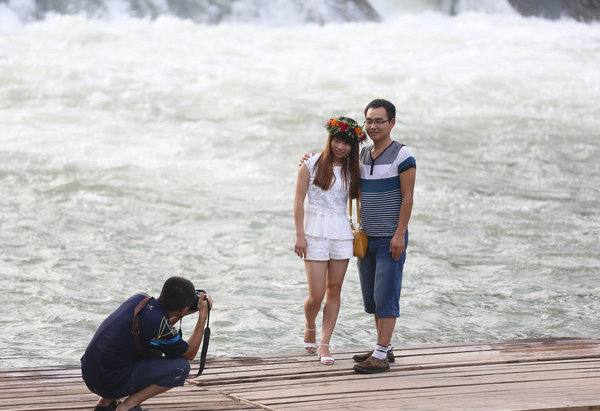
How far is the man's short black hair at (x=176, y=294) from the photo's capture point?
419cm

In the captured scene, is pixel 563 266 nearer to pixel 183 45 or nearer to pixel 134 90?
pixel 134 90

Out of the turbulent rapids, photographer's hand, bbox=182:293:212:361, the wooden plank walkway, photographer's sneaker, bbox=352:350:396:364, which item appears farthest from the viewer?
the turbulent rapids

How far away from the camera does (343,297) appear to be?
8.64 metres

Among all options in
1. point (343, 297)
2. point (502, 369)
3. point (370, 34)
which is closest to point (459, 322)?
point (343, 297)

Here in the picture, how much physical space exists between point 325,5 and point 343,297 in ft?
46.9

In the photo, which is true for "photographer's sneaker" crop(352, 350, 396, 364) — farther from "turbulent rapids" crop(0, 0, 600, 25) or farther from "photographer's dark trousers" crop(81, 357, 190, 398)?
"turbulent rapids" crop(0, 0, 600, 25)

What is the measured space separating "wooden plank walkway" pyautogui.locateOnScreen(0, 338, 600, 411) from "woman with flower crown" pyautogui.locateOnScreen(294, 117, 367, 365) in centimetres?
38

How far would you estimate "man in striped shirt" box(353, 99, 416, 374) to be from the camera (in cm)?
495

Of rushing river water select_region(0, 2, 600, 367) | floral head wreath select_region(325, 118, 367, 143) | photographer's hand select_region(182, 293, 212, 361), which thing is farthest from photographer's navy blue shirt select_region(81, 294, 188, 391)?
rushing river water select_region(0, 2, 600, 367)

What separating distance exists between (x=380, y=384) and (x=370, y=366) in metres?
→ 0.23

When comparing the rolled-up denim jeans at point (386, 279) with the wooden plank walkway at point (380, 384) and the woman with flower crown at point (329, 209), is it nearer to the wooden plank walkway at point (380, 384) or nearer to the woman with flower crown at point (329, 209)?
the woman with flower crown at point (329, 209)

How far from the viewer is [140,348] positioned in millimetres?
4266

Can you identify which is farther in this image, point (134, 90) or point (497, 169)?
point (134, 90)

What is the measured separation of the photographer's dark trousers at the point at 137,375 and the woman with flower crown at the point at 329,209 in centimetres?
111
